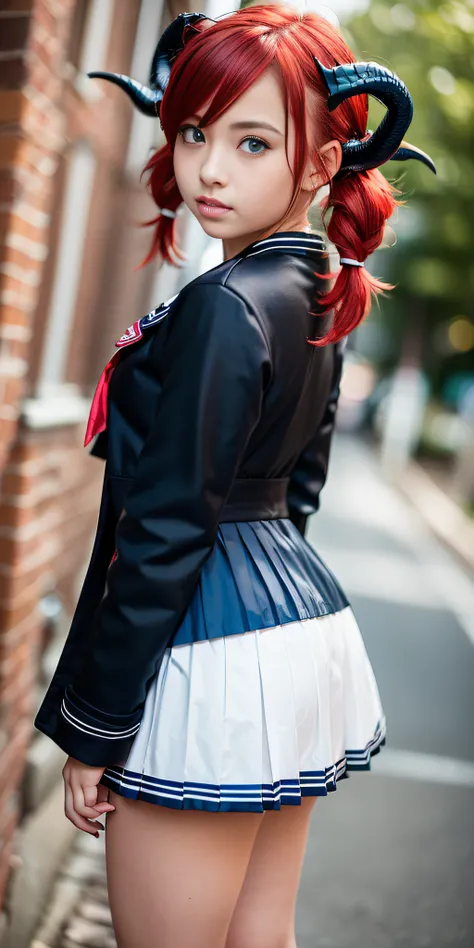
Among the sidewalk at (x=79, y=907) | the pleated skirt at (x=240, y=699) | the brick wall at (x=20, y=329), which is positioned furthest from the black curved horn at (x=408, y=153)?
the sidewalk at (x=79, y=907)

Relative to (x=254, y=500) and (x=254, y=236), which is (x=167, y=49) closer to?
(x=254, y=236)

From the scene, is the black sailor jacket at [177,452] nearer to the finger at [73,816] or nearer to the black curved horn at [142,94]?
the finger at [73,816]

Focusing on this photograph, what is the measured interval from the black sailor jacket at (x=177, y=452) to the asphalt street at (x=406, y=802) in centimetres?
203

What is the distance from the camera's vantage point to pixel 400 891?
338 cm

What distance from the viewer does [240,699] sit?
1.43m

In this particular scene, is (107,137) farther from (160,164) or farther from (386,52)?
(386,52)

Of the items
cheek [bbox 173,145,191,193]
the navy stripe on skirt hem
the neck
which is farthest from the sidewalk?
cheek [bbox 173,145,191,193]

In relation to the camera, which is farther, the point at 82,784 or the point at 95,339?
the point at 95,339

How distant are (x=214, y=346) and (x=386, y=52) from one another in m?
9.34

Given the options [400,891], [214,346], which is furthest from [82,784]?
[400,891]

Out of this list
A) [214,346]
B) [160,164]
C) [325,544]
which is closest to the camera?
[214,346]

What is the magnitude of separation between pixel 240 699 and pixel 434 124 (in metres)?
11.8

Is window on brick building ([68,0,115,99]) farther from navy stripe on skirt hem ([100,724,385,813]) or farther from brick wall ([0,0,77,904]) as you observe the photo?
navy stripe on skirt hem ([100,724,385,813])

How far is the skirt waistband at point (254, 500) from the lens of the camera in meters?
1.55
